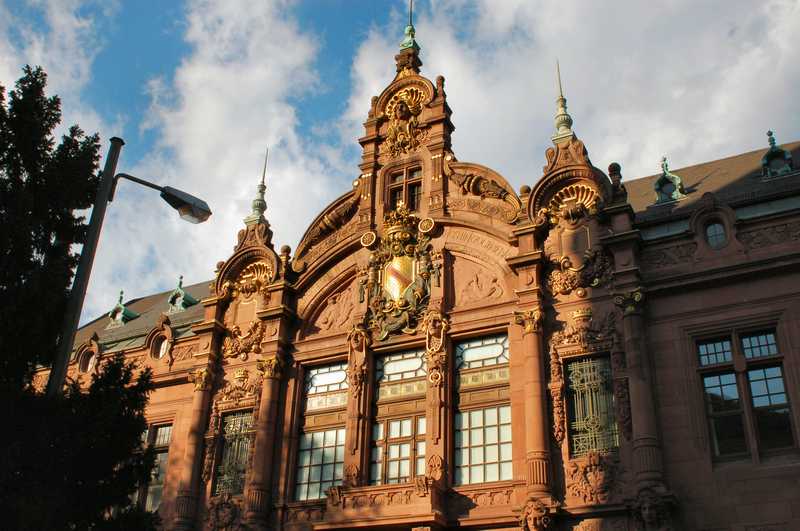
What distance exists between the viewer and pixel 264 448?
975 inches

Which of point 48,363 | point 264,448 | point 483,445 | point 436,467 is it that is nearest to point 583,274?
point 483,445

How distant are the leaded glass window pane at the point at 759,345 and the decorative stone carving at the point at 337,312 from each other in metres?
11.6

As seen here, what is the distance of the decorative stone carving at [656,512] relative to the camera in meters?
18.7

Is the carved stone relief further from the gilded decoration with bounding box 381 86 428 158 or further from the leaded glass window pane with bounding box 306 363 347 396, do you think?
the gilded decoration with bounding box 381 86 428 158

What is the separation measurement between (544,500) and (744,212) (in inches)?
381

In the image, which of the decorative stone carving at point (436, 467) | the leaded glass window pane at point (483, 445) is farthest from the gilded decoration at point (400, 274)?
the decorative stone carving at point (436, 467)

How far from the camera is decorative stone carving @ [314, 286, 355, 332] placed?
1047 inches

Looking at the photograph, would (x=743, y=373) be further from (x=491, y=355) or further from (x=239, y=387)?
(x=239, y=387)

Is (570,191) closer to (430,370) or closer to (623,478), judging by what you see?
(430,370)

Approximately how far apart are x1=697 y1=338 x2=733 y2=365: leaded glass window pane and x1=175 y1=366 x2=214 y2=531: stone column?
49.2 feet

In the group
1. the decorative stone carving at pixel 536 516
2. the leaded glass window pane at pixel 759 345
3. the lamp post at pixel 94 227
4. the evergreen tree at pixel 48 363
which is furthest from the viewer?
the leaded glass window pane at pixel 759 345

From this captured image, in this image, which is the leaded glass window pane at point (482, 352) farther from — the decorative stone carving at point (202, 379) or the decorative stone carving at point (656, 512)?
the decorative stone carving at point (202, 379)

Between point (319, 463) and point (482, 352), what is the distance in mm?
5823

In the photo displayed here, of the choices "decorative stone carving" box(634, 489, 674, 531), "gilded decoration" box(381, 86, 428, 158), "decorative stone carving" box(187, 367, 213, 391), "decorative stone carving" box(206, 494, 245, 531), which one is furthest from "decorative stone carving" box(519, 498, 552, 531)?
"gilded decoration" box(381, 86, 428, 158)
